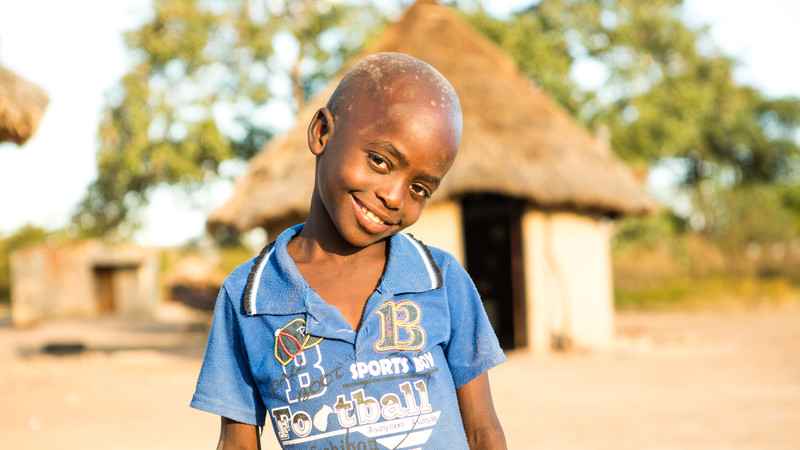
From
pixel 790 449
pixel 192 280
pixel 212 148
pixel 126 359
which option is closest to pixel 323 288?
pixel 790 449

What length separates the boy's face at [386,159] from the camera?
1.15m

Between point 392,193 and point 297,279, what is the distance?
0.67 feet

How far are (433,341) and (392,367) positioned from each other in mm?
83

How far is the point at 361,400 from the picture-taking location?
3.68ft

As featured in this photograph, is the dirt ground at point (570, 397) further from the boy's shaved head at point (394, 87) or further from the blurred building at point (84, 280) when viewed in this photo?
the blurred building at point (84, 280)

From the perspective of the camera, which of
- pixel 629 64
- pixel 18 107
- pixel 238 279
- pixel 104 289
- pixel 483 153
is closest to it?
pixel 238 279

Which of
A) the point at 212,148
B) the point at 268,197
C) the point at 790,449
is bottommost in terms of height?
the point at 790,449

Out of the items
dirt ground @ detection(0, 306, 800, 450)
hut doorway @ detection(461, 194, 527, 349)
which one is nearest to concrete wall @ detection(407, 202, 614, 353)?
dirt ground @ detection(0, 306, 800, 450)

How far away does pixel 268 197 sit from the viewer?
9133mm

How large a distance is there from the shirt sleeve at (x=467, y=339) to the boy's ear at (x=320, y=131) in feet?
0.98

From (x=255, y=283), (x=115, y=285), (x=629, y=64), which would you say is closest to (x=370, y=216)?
(x=255, y=283)

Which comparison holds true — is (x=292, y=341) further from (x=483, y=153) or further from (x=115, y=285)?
(x=115, y=285)

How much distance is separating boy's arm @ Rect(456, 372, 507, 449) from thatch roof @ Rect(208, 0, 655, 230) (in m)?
7.32

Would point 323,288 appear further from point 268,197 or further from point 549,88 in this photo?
point 549,88
